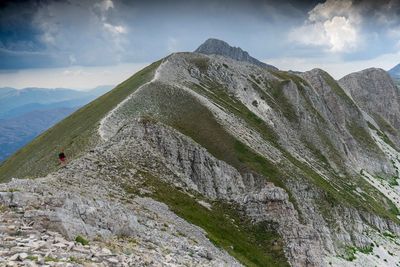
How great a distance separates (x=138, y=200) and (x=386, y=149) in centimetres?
13209

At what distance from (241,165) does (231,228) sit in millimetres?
22316

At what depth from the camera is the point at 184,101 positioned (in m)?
88.6

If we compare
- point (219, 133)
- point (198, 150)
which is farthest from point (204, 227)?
point (219, 133)

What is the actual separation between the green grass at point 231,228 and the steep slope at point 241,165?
0.64ft

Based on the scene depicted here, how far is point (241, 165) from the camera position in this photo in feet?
244

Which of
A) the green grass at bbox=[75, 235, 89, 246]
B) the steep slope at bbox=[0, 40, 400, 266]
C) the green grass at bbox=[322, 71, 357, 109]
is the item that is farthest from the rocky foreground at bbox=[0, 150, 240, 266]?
the green grass at bbox=[322, 71, 357, 109]

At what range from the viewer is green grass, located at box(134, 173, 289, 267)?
47.3 metres

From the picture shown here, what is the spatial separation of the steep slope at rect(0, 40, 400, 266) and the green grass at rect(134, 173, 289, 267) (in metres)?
0.19

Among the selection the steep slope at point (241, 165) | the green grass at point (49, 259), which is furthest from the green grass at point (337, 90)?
the green grass at point (49, 259)

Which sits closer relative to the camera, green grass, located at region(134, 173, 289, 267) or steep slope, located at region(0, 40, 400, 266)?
green grass, located at region(134, 173, 289, 267)

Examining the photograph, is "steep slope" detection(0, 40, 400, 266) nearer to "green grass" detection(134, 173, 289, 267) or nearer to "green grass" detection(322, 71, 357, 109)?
"green grass" detection(134, 173, 289, 267)

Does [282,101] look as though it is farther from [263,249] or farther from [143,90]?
[263,249]

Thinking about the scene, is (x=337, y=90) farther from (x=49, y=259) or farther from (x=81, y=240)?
(x=49, y=259)

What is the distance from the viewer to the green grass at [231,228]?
155ft
